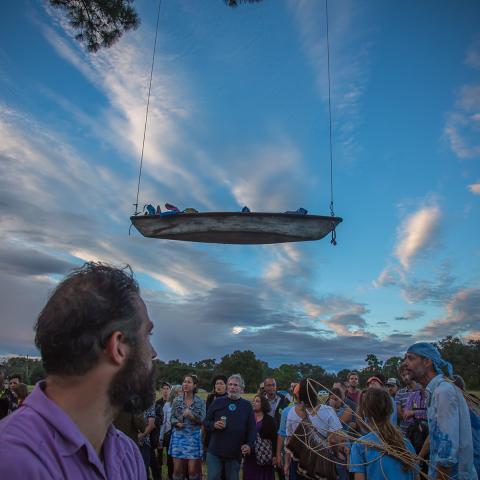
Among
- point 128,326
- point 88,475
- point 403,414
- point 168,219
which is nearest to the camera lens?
point 88,475

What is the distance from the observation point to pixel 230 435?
592cm

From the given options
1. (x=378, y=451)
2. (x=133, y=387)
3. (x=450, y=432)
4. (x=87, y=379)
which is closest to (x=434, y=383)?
(x=450, y=432)

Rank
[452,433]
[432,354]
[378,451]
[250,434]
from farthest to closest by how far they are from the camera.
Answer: [250,434] < [432,354] < [378,451] < [452,433]

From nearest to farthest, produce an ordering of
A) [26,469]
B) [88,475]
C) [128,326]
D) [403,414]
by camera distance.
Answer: [26,469]
[88,475]
[128,326]
[403,414]

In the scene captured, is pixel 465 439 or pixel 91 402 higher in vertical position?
pixel 91 402

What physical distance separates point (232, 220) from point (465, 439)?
14.0ft

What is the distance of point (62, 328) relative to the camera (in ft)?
4.33

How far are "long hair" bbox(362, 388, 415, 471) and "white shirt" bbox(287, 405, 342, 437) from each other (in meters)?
1.23

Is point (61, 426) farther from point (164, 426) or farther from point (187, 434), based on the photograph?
point (164, 426)

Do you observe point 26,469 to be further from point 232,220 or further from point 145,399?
point 232,220

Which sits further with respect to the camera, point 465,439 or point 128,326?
point 465,439

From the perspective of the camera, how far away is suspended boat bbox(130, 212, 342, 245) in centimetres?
659

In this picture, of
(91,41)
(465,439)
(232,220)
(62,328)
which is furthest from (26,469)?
(91,41)

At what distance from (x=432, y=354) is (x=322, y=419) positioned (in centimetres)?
164
